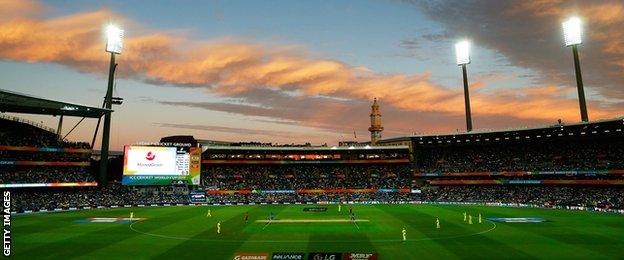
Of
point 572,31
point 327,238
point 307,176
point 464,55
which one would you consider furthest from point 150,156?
point 572,31

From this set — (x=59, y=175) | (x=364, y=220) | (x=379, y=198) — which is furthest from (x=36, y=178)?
(x=379, y=198)

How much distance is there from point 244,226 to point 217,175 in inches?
2253

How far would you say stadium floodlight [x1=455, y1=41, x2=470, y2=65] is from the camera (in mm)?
87312

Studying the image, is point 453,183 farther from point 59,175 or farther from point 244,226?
point 59,175

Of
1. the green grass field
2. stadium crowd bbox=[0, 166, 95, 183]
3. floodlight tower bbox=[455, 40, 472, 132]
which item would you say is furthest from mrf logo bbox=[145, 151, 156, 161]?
floodlight tower bbox=[455, 40, 472, 132]


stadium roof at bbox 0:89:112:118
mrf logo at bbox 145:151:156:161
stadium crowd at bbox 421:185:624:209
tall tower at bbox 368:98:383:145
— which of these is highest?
tall tower at bbox 368:98:383:145

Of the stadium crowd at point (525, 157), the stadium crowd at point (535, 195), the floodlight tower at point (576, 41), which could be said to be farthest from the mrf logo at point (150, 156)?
the floodlight tower at point (576, 41)

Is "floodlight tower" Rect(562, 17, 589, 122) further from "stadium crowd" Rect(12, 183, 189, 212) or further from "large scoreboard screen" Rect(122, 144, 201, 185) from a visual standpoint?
"stadium crowd" Rect(12, 183, 189, 212)

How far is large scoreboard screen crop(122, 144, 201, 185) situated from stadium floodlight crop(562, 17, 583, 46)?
70.8 metres

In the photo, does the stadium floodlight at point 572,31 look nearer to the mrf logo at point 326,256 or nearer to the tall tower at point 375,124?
the mrf logo at point 326,256

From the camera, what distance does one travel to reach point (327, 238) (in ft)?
124

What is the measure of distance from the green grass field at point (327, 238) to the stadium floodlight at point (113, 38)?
3785cm

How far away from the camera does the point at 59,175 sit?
249 feet

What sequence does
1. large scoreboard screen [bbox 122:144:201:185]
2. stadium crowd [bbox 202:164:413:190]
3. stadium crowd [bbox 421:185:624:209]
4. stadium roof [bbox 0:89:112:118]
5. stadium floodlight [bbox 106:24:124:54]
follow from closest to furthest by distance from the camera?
stadium roof [bbox 0:89:112:118] → stadium crowd [bbox 421:185:624:209] → large scoreboard screen [bbox 122:144:201:185] → stadium floodlight [bbox 106:24:124:54] → stadium crowd [bbox 202:164:413:190]
